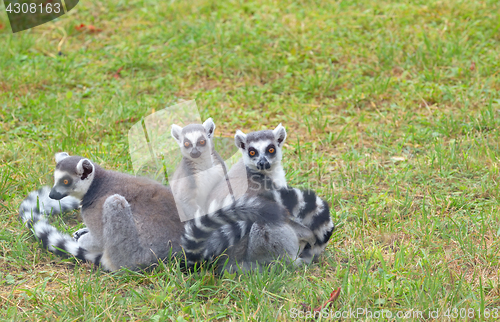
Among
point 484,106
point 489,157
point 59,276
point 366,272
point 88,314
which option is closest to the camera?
point 88,314


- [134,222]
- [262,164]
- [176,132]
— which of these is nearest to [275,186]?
[262,164]

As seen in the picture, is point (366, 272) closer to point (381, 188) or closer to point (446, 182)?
point (381, 188)

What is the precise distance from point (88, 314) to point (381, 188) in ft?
8.63

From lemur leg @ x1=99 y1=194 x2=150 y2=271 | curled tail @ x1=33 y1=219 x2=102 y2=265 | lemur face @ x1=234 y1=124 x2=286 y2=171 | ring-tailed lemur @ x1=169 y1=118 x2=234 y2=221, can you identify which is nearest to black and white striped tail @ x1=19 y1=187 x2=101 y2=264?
curled tail @ x1=33 y1=219 x2=102 y2=265

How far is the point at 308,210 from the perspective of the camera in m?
3.15

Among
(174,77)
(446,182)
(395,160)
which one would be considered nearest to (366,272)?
(446,182)

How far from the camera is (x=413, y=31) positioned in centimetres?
678

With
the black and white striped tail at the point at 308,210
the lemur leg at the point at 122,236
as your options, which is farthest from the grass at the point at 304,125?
the black and white striped tail at the point at 308,210

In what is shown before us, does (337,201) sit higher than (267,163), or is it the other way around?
(267,163)

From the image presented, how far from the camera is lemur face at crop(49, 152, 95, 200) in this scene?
10.9 feet

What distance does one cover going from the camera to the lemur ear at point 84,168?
3.31 m
